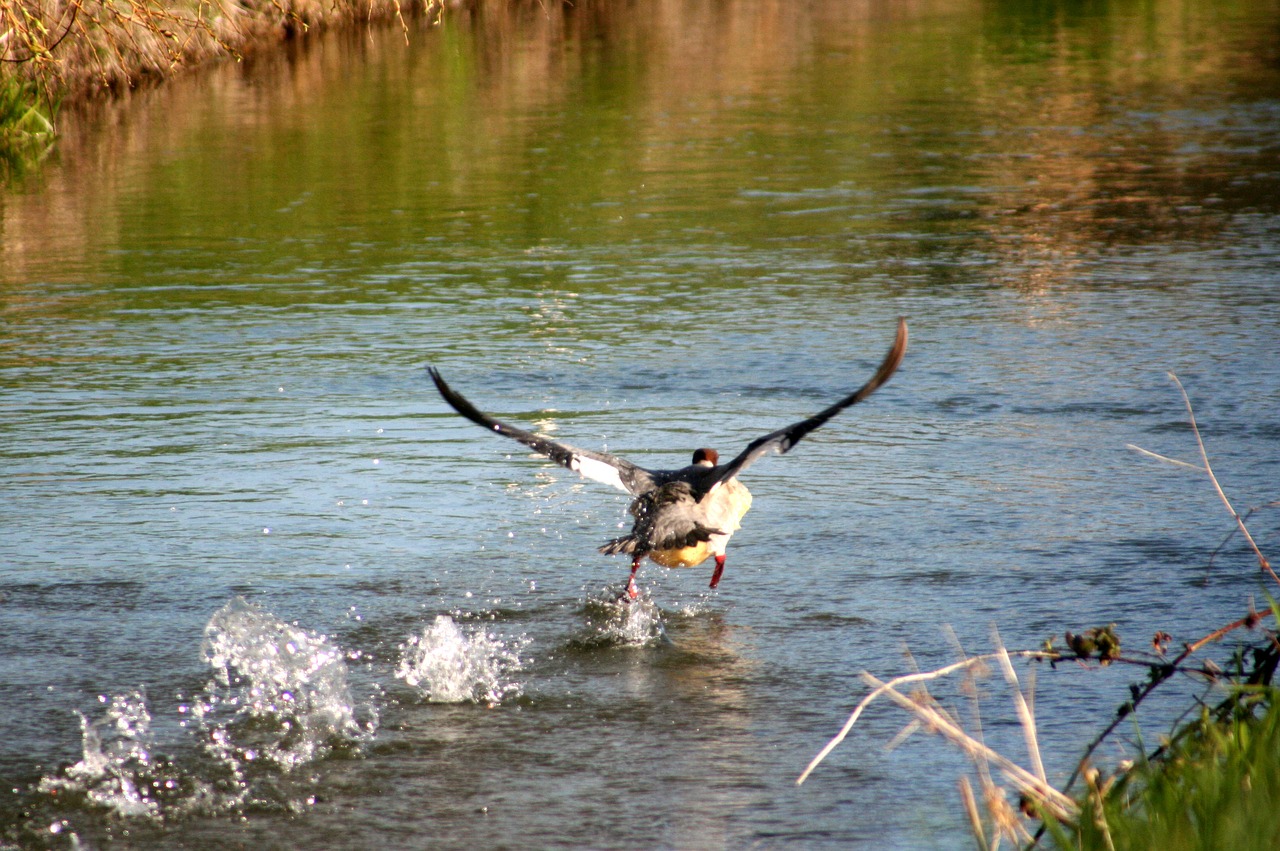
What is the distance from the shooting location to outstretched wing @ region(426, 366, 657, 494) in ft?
22.2

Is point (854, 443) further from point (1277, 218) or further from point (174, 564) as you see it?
point (1277, 218)

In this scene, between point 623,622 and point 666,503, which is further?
point 666,503

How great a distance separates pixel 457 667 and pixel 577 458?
1.05 meters

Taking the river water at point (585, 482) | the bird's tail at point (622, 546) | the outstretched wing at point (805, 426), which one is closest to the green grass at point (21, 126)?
the river water at point (585, 482)

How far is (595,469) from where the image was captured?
280 inches

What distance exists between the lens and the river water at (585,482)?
5.72 meters

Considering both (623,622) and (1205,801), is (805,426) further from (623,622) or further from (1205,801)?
(1205,801)

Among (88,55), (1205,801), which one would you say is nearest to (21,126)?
(88,55)

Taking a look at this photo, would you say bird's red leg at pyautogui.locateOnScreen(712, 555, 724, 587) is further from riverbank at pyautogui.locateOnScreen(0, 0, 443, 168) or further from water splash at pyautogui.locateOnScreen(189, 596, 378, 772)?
riverbank at pyautogui.locateOnScreen(0, 0, 443, 168)

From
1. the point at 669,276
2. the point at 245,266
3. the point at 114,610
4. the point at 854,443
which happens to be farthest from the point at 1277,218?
the point at 114,610

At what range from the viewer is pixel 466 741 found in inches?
233

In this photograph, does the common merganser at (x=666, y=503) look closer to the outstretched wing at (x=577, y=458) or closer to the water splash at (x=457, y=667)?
the outstretched wing at (x=577, y=458)

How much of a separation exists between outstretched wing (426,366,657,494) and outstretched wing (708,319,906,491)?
382 millimetres

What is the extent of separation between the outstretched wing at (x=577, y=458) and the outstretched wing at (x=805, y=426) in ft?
1.25
